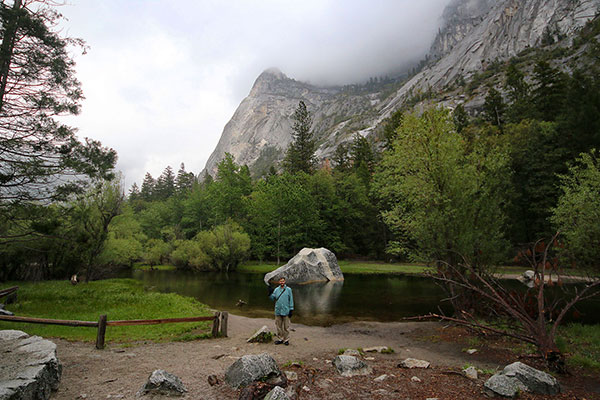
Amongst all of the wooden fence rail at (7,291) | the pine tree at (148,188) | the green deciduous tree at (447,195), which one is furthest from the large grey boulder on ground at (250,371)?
the pine tree at (148,188)

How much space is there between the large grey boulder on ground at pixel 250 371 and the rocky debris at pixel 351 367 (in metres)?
1.82

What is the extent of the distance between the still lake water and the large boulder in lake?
5.97 ft

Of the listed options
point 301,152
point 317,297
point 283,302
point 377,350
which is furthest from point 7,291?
point 301,152

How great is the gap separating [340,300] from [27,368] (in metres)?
18.6

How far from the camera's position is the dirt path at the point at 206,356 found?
6.64 metres

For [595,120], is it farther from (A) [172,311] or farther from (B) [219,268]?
(B) [219,268]

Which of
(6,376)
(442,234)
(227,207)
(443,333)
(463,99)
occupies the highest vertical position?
(463,99)

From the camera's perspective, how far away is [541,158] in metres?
38.7

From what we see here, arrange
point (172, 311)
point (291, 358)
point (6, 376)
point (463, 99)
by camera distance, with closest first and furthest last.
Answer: point (6, 376), point (291, 358), point (172, 311), point (463, 99)

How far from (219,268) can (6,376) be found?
40.0 metres

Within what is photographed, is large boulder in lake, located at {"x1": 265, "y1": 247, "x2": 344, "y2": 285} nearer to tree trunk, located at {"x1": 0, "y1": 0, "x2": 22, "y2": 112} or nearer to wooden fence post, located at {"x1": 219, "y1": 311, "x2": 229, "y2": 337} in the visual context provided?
wooden fence post, located at {"x1": 219, "y1": 311, "x2": 229, "y2": 337}

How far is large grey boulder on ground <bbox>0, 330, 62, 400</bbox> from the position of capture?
505 cm

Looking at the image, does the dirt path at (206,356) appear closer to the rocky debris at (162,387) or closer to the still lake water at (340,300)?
the rocky debris at (162,387)

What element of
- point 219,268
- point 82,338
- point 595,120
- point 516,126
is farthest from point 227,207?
point 595,120
